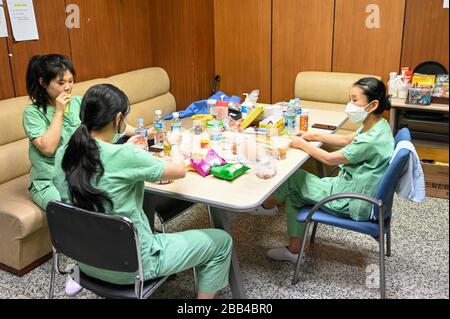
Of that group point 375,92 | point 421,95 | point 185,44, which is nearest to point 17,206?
point 375,92

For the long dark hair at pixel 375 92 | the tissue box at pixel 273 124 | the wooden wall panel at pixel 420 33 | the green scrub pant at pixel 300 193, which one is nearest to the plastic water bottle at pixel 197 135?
the tissue box at pixel 273 124

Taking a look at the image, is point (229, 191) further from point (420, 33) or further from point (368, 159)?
point (420, 33)

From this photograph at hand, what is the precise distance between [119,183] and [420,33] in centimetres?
311

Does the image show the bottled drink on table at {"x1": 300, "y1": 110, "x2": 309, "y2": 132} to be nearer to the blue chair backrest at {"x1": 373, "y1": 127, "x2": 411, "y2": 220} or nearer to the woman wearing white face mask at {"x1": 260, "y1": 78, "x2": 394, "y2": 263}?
the woman wearing white face mask at {"x1": 260, "y1": 78, "x2": 394, "y2": 263}

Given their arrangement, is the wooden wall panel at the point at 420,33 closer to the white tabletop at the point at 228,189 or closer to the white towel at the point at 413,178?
the white towel at the point at 413,178

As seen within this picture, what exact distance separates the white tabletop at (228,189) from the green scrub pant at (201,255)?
0.54ft

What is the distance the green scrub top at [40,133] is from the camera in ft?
8.32

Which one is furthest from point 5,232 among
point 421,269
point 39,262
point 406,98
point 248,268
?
point 406,98

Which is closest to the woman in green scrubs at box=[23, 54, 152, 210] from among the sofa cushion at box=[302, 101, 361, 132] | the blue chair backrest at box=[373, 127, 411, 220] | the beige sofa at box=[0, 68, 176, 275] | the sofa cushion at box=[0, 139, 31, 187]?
the beige sofa at box=[0, 68, 176, 275]

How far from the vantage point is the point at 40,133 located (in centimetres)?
252

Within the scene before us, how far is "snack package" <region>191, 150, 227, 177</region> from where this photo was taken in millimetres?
2225

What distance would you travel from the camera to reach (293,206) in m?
2.59
